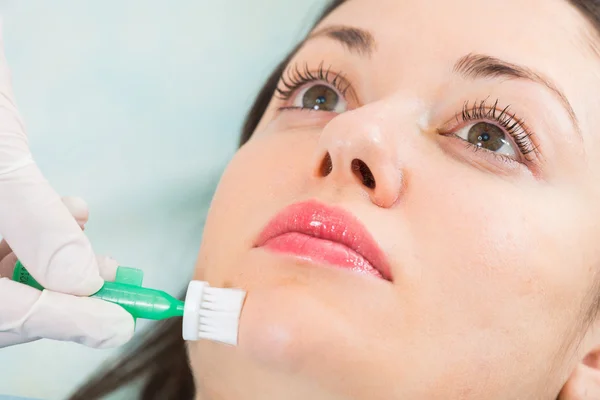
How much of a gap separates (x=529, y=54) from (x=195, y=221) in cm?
96

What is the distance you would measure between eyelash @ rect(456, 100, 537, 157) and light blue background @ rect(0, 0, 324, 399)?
841mm

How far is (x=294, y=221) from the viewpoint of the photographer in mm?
805

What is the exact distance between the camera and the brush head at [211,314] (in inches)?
30.0

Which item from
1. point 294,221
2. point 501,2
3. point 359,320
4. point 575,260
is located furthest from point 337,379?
point 501,2

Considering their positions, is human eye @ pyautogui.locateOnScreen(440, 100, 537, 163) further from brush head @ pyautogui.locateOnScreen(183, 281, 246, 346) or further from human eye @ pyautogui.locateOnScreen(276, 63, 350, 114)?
brush head @ pyautogui.locateOnScreen(183, 281, 246, 346)

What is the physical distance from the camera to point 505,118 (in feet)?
2.79

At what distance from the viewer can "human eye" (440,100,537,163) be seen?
848mm

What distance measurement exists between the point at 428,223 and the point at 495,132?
20 centimetres

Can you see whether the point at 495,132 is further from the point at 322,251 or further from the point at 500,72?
the point at 322,251

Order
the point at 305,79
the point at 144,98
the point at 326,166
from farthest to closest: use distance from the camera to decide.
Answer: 1. the point at 144,98
2. the point at 305,79
3. the point at 326,166

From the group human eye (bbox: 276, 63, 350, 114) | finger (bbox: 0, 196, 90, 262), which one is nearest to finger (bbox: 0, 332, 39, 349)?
finger (bbox: 0, 196, 90, 262)

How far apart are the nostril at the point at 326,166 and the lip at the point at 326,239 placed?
0.05 meters

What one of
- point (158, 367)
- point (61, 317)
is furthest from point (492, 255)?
point (158, 367)

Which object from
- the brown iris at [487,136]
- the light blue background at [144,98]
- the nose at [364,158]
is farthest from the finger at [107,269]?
the light blue background at [144,98]
